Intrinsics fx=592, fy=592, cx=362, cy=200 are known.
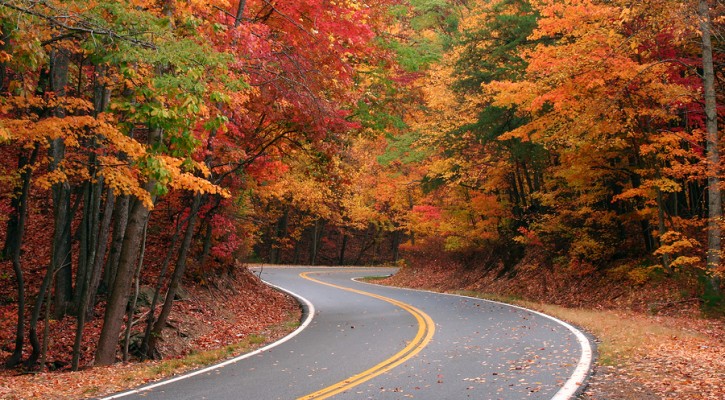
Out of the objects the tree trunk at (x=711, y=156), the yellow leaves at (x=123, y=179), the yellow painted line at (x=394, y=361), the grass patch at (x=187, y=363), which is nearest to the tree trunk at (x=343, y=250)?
the yellow painted line at (x=394, y=361)

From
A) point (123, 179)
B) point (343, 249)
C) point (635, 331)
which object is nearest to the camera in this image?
point (123, 179)

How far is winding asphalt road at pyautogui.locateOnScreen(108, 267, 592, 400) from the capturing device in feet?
24.5

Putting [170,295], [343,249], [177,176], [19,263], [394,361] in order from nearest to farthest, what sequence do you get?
1. [177,176]
2. [394,361]
3. [19,263]
4. [170,295]
5. [343,249]

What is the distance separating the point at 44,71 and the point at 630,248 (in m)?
19.4

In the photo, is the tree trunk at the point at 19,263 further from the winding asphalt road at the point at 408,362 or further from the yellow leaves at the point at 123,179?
the winding asphalt road at the point at 408,362

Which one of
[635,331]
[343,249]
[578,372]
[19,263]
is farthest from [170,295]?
[343,249]

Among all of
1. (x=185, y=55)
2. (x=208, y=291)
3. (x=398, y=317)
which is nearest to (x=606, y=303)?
(x=398, y=317)

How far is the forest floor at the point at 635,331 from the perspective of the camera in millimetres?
7309

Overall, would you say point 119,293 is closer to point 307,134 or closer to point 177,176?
point 177,176

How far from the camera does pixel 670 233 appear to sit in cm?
1566

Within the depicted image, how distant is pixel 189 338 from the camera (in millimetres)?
14781

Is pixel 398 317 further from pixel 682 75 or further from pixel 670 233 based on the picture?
pixel 682 75

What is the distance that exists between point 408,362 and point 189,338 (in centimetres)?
734

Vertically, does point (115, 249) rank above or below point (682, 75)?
below
